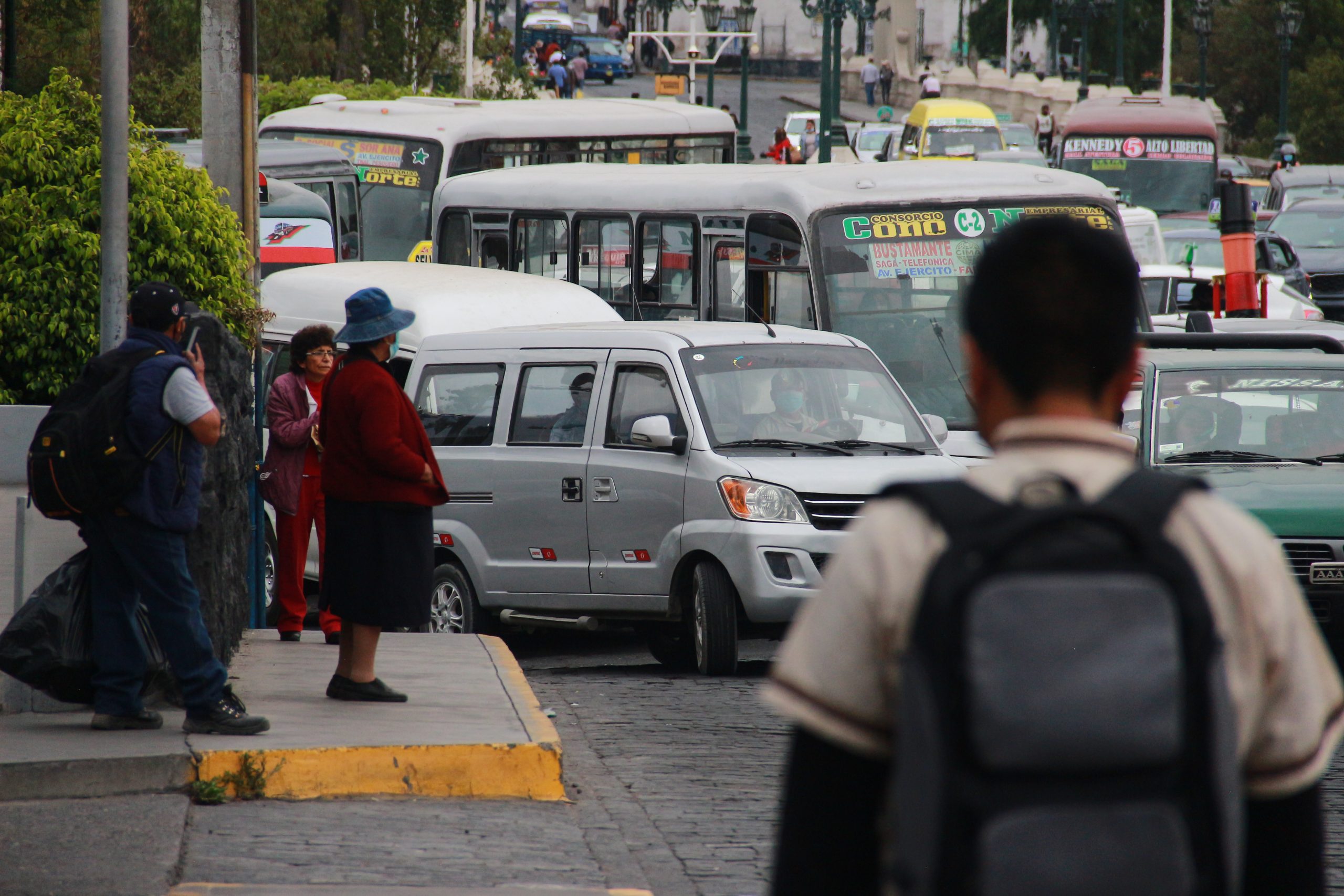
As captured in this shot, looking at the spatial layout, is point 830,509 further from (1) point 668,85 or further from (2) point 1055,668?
(1) point 668,85

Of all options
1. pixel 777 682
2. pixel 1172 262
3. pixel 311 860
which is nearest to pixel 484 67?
pixel 1172 262

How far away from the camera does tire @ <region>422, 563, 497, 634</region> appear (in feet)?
36.1

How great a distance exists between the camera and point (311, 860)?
221 inches

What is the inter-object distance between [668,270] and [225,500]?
28.9 feet

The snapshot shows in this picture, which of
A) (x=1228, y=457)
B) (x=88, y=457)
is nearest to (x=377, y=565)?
(x=88, y=457)

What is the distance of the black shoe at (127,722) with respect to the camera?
6.73m

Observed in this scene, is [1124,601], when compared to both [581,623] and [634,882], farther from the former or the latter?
[581,623]

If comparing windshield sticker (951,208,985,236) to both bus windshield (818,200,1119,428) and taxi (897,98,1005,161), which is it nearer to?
bus windshield (818,200,1119,428)

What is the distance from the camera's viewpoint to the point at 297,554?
9992 millimetres

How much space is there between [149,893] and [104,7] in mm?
4083

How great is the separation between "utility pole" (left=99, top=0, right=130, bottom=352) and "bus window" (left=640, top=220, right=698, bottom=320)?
8.79 meters

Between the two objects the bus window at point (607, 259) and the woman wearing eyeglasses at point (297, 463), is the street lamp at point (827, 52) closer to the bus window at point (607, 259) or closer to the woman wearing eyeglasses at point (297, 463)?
the bus window at point (607, 259)

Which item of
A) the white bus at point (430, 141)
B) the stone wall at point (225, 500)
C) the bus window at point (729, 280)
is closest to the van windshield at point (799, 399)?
the stone wall at point (225, 500)

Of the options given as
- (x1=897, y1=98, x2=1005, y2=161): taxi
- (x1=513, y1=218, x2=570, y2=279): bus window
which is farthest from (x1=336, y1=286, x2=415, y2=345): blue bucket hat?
(x1=897, y1=98, x2=1005, y2=161): taxi
